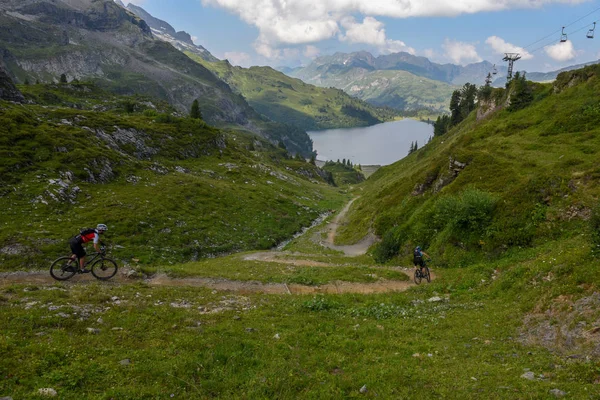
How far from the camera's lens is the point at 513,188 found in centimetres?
2922

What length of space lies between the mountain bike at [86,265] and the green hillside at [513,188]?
25.7m

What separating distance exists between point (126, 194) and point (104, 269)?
2901 centimetres

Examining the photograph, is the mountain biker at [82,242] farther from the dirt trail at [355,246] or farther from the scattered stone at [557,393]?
the dirt trail at [355,246]

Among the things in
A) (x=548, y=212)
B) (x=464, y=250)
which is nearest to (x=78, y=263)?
(x=464, y=250)

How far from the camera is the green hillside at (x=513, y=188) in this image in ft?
83.1

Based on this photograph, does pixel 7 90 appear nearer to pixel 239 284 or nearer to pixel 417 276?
pixel 239 284

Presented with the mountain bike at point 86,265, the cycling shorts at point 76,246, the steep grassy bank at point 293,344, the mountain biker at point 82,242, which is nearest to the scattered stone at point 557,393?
the steep grassy bank at point 293,344

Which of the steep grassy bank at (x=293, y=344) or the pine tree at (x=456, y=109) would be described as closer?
the steep grassy bank at (x=293, y=344)

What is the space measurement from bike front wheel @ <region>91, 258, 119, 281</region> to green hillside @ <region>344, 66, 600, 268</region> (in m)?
25.4

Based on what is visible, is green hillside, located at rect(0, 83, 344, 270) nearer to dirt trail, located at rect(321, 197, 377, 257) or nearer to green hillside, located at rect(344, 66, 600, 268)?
dirt trail, located at rect(321, 197, 377, 257)

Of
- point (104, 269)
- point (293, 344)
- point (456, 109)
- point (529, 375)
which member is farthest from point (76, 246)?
point (456, 109)

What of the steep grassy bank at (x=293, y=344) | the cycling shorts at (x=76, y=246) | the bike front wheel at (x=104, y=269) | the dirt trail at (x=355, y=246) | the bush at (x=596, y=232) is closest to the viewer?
the steep grassy bank at (x=293, y=344)

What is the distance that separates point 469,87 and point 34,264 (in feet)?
470

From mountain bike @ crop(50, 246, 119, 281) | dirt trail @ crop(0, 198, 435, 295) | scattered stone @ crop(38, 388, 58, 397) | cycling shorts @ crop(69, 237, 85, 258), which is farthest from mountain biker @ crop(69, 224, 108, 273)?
scattered stone @ crop(38, 388, 58, 397)
